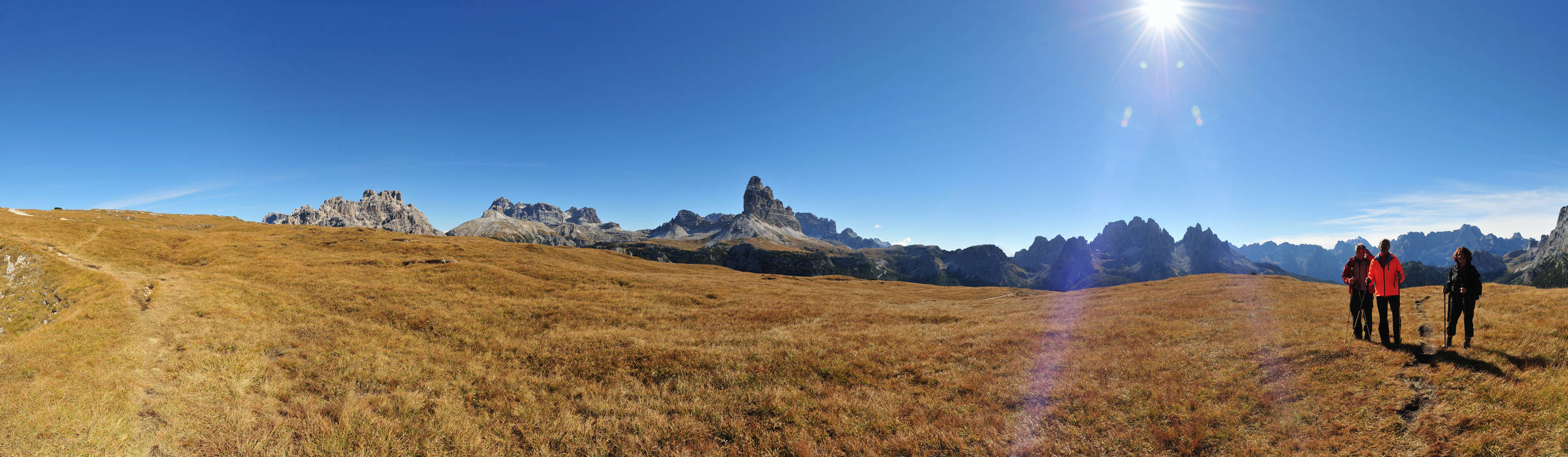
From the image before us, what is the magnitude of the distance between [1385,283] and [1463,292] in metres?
1.67

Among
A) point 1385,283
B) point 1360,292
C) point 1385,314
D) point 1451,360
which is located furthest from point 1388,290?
point 1451,360

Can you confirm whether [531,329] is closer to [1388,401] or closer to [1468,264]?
[1388,401]

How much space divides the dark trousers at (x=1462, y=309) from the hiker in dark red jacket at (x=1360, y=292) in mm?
1717

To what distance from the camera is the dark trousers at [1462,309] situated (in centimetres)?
1320

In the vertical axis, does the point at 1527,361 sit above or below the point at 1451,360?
above

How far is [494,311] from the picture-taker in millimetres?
25797

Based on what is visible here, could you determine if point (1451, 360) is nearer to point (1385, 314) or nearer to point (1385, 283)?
point (1385, 314)

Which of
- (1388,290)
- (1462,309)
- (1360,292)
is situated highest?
(1388,290)

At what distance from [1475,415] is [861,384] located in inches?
495

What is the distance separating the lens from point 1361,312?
650 inches

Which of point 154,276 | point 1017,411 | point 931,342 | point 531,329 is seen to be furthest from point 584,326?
point 154,276

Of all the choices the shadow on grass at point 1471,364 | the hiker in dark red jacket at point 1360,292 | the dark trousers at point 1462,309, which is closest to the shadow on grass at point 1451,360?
the shadow on grass at point 1471,364

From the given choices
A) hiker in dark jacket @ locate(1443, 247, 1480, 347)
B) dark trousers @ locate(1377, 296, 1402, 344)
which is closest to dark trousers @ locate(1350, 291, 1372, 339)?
dark trousers @ locate(1377, 296, 1402, 344)

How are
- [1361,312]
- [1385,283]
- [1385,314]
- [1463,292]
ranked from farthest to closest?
[1361,312] → [1385,283] → [1385,314] → [1463,292]
